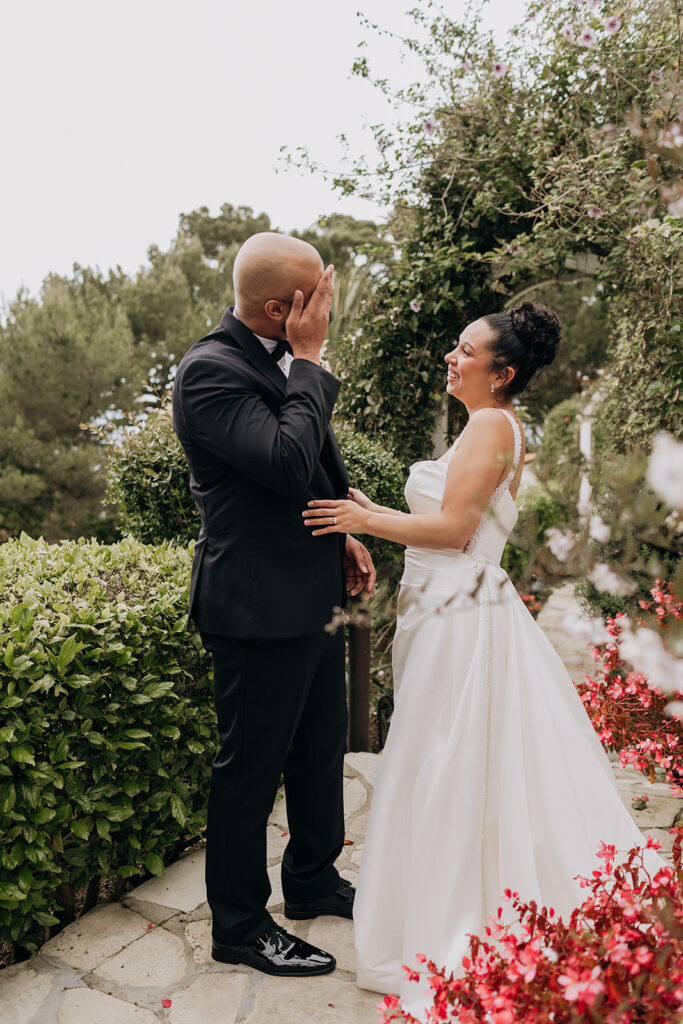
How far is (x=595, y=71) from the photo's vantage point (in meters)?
4.03

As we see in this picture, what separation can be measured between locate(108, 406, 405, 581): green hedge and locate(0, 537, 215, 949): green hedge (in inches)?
38.5

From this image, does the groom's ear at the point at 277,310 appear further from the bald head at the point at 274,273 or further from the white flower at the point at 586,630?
the white flower at the point at 586,630

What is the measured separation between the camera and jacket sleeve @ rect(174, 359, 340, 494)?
72.7 inches

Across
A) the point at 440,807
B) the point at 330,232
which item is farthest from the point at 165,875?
the point at 330,232

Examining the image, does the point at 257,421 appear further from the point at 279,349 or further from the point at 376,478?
the point at 376,478

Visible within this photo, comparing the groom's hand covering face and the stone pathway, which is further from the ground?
the groom's hand covering face

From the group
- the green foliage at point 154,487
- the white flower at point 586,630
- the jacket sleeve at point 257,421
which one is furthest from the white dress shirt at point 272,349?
the green foliage at point 154,487

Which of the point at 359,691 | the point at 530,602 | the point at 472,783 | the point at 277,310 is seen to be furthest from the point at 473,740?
the point at 530,602

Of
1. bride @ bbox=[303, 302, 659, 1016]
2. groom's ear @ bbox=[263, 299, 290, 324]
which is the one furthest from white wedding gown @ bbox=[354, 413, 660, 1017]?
groom's ear @ bbox=[263, 299, 290, 324]

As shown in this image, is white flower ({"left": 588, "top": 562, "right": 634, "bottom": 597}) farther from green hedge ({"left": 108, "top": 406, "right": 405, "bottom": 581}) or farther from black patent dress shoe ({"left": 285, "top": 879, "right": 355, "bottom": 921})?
green hedge ({"left": 108, "top": 406, "right": 405, "bottom": 581})

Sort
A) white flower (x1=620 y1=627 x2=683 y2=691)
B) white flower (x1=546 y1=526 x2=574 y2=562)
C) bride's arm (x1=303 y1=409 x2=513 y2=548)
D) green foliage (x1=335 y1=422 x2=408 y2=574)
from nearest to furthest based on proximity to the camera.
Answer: white flower (x1=620 y1=627 x2=683 y2=691) < white flower (x1=546 y1=526 x2=574 y2=562) < bride's arm (x1=303 y1=409 x2=513 y2=548) < green foliage (x1=335 y1=422 x2=408 y2=574)

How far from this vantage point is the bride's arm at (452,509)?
2.05 metres

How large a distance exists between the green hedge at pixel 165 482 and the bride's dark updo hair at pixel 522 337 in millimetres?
1833

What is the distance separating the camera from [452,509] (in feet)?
6.82
